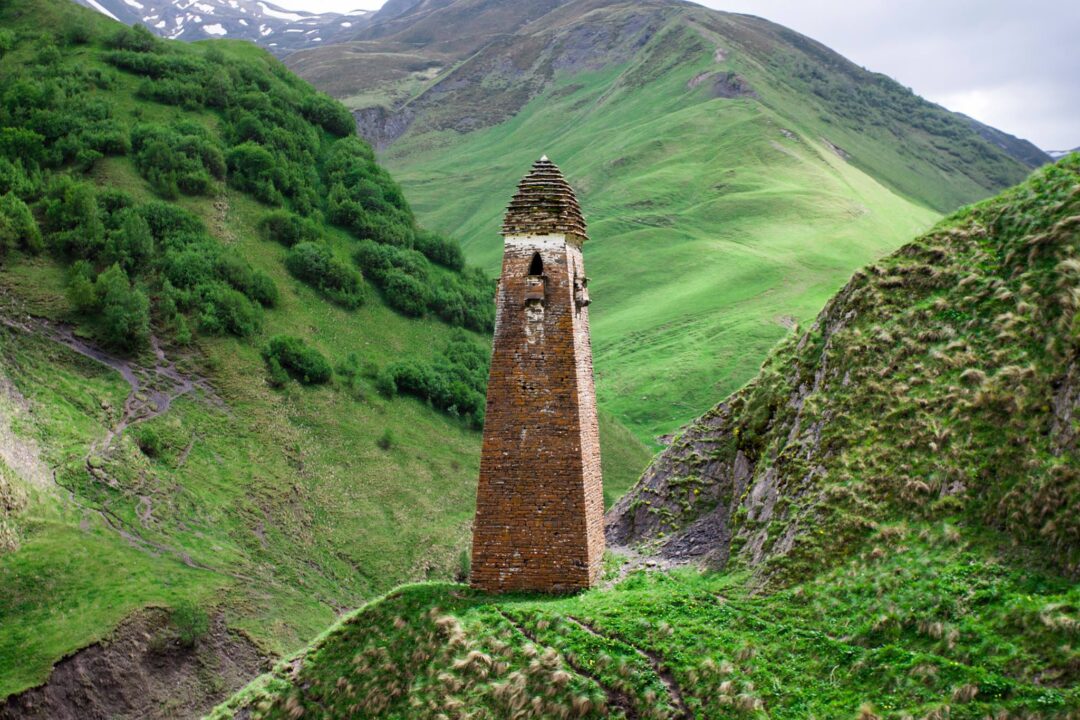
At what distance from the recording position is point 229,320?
57.6 m

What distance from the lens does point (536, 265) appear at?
64.8 feet

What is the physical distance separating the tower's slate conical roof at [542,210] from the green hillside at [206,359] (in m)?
25.6

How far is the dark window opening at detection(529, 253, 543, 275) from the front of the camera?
64.5ft

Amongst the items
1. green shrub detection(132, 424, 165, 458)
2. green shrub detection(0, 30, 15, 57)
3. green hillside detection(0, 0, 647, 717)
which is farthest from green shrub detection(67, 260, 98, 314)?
green shrub detection(0, 30, 15, 57)

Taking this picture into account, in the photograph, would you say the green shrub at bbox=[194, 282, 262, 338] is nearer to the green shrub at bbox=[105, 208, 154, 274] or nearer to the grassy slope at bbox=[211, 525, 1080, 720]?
the green shrub at bbox=[105, 208, 154, 274]

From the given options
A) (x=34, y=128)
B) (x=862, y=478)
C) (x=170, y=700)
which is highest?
(x=34, y=128)

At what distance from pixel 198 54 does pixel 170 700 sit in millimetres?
69210

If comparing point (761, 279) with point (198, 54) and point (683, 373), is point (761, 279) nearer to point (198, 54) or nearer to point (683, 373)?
point (683, 373)

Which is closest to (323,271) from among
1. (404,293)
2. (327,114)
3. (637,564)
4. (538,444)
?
(404,293)

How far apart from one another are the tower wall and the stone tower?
0.07 feet

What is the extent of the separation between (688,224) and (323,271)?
218ft

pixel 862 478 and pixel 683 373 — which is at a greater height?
pixel 862 478

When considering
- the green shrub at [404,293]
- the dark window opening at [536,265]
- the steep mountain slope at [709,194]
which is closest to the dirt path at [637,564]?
the dark window opening at [536,265]

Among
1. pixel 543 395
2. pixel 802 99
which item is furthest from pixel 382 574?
pixel 802 99
